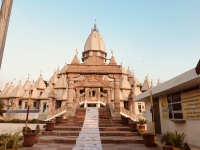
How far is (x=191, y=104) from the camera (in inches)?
300

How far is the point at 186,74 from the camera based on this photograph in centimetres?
627

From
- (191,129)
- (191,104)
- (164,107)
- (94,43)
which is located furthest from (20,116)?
(191,104)

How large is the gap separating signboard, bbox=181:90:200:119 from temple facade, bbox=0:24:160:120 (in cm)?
569

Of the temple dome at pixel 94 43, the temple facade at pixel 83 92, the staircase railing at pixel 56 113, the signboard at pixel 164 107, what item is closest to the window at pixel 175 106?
the signboard at pixel 164 107

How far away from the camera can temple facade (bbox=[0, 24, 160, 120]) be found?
13.8m

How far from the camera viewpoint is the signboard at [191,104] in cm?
717

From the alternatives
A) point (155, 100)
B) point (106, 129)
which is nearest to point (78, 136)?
point (106, 129)

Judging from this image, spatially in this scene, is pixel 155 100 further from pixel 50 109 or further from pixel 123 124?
pixel 50 109

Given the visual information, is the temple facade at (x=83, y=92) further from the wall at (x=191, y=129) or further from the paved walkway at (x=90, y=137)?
the wall at (x=191, y=129)

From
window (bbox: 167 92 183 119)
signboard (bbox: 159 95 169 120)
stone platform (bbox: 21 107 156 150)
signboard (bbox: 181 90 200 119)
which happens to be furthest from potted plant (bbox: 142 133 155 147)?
signboard (bbox: 159 95 169 120)

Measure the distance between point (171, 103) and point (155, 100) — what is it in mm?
2536

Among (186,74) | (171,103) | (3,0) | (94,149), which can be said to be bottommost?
(94,149)

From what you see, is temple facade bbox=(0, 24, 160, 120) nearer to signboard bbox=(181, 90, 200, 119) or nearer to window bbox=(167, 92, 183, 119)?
window bbox=(167, 92, 183, 119)

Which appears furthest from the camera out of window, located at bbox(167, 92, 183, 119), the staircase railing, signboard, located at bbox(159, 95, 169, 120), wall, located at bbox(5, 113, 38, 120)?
wall, located at bbox(5, 113, 38, 120)
